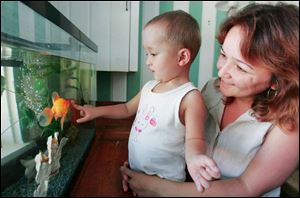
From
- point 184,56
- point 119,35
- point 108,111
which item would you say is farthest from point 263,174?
point 119,35

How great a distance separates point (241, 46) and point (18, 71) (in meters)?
0.43

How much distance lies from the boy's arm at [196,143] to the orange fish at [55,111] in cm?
29

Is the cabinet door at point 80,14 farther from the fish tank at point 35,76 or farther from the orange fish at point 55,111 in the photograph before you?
the orange fish at point 55,111

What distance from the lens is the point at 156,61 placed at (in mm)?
657

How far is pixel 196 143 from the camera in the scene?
0.51 metres

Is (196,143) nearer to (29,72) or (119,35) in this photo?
(29,72)

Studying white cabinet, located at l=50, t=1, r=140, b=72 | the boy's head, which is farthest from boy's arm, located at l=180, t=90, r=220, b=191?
white cabinet, located at l=50, t=1, r=140, b=72

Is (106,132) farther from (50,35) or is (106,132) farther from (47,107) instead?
(50,35)

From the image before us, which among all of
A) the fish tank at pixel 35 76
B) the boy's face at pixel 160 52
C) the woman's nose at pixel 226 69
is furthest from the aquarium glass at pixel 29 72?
the woman's nose at pixel 226 69

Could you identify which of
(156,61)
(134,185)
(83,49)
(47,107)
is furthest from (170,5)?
(134,185)

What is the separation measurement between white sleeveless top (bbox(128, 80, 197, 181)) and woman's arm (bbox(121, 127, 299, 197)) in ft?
0.36

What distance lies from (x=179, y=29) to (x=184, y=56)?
65 mm

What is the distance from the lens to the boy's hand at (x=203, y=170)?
0.39 metres

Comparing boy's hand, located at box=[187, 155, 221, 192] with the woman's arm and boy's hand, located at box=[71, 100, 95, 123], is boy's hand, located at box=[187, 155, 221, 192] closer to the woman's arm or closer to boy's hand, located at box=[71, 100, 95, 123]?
the woman's arm
